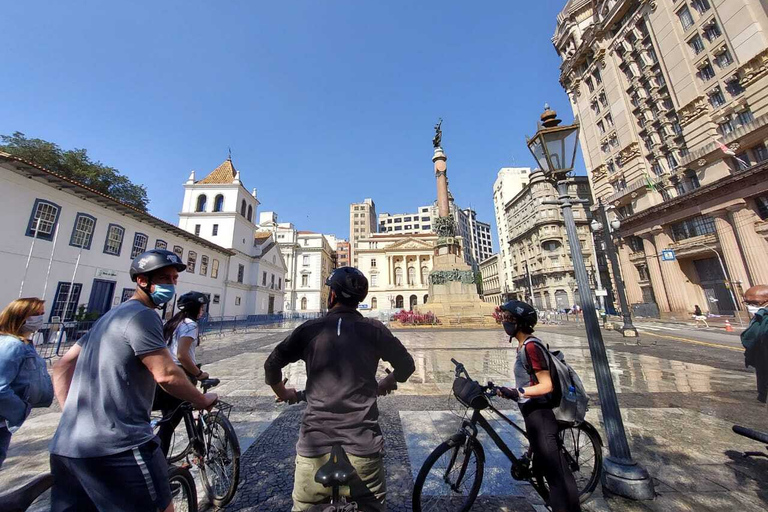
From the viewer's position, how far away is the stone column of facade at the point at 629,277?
98.7ft

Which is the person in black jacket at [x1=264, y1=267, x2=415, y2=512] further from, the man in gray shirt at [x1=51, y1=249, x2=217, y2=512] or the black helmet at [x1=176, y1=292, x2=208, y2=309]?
the black helmet at [x1=176, y1=292, x2=208, y2=309]

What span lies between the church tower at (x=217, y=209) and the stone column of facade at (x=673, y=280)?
4199 cm

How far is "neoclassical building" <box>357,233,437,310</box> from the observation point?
211ft

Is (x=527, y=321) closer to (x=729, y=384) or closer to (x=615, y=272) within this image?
(x=729, y=384)

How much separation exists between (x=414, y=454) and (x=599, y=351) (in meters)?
2.47

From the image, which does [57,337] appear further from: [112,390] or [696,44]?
[696,44]

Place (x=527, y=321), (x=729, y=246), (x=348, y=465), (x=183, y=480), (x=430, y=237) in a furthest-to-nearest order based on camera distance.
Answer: (x=430, y=237)
(x=729, y=246)
(x=527, y=321)
(x=183, y=480)
(x=348, y=465)

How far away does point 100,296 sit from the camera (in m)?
17.4

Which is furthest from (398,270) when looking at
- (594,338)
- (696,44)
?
(594,338)

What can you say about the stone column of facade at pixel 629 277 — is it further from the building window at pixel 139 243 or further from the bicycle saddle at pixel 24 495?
the building window at pixel 139 243

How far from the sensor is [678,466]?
3201 millimetres

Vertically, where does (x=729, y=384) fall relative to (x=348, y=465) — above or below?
below

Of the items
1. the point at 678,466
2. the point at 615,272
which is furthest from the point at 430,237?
the point at 678,466

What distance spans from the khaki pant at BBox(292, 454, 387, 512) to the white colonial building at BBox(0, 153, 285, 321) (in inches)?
775
